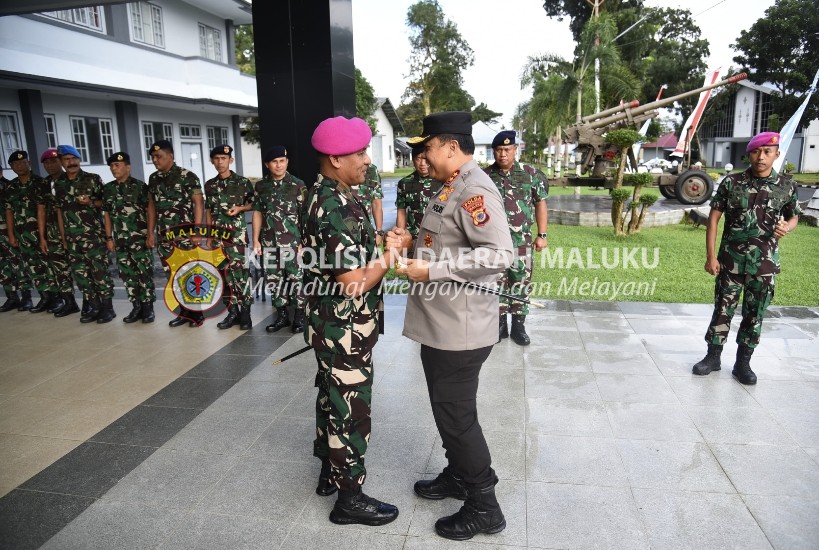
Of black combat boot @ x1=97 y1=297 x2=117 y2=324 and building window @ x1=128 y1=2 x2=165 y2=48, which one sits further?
building window @ x1=128 y1=2 x2=165 y2=48

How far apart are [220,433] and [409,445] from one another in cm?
113

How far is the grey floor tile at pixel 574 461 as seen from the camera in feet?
8.53

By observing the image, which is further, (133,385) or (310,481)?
(133,385)

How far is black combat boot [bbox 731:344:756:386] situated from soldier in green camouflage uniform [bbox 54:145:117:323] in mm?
5674

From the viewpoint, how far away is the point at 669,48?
36125 mm

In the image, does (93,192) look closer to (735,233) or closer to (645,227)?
(735,233)

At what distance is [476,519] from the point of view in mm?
2207

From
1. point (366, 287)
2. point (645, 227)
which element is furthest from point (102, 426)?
point (645, 227)

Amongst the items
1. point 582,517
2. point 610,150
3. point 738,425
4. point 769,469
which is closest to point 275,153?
point 582,517

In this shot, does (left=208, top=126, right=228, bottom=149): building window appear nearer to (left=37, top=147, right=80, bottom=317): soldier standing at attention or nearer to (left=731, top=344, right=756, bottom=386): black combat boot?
(left=37, top=147, right=80, bottom=317): soldier standing at attention

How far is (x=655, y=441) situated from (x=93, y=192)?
17.6ft

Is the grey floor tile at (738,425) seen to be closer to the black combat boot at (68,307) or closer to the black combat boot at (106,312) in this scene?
the black combat boot at (106,312)

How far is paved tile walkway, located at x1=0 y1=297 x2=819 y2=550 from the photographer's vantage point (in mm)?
2275

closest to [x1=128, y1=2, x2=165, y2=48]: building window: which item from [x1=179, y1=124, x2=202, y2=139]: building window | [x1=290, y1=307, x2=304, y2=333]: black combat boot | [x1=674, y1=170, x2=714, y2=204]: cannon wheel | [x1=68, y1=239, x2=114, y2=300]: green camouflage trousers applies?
[x1=179, y1=124, x2=202, y2=139]: building window
